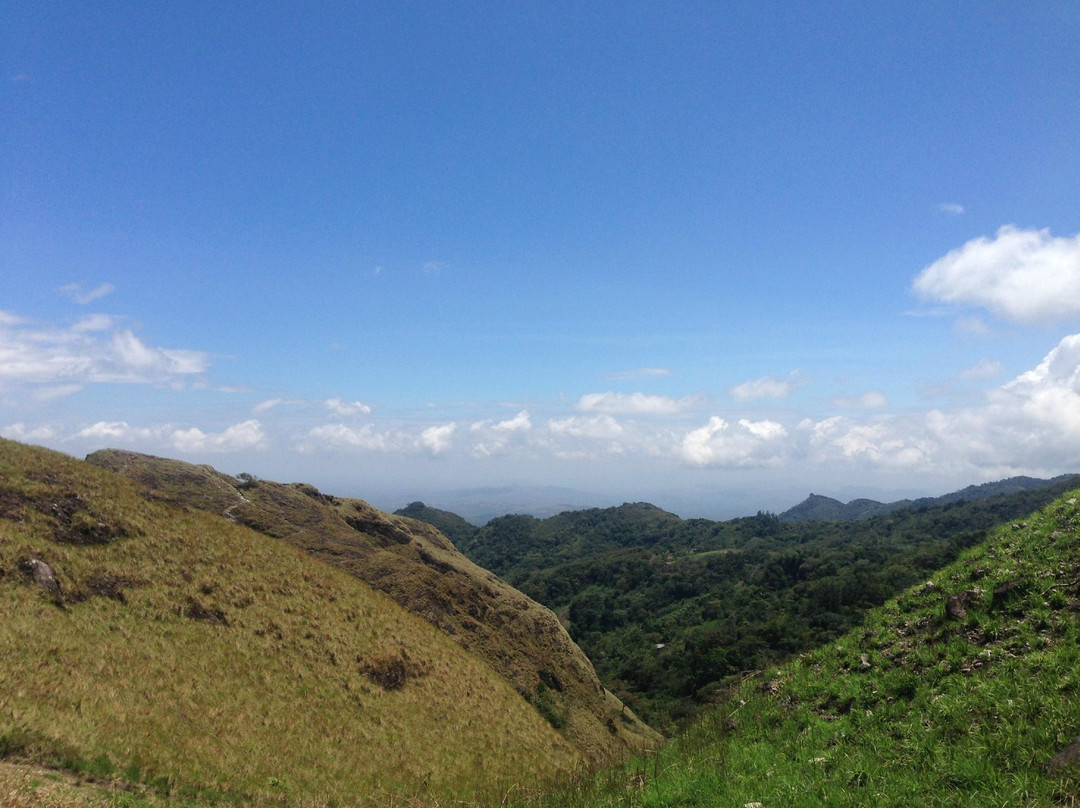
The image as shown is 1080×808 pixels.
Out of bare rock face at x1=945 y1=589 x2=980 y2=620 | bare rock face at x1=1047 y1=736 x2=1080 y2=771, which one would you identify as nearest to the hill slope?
bare rock face at x1=945 y1=589 x2=980 y2=620

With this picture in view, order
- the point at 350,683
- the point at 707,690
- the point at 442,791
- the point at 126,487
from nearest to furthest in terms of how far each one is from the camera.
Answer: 1. the point at 442,791
2. the point at 350,683
3. the point at 126,487
4. the point at 707,690

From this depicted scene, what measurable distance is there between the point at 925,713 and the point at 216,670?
82.7 ft

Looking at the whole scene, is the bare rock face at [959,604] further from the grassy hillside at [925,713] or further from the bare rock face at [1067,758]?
the bare rock face at [1067,758]

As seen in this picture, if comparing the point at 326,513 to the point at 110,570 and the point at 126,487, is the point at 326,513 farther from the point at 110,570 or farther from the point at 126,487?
the point at 110,570

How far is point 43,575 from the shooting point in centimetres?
2120

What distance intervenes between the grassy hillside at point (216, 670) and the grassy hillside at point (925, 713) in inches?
233

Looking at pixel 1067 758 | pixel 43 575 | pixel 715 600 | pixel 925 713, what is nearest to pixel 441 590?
pixel 43 575

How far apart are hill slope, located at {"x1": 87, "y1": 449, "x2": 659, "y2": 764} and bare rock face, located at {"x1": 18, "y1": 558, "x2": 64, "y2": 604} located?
13484mm

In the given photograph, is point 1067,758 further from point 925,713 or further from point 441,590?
A: point 441,590

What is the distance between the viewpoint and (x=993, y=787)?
7.25 m

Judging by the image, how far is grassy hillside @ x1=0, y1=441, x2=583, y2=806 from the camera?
15.2 meters

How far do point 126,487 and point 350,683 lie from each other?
20039 millimetres

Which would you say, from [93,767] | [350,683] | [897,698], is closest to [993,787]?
[897,698]

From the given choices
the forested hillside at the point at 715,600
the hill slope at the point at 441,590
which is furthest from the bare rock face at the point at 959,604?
the forested hillside at the point at 715,600
